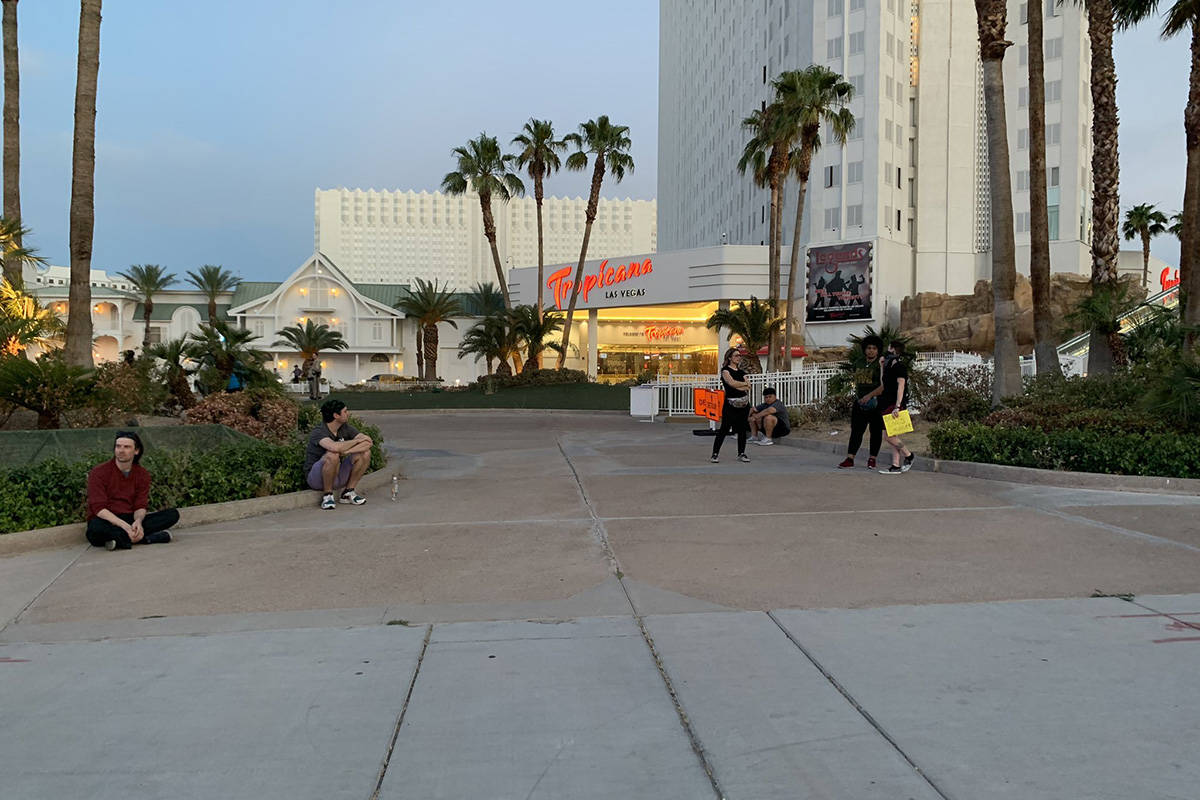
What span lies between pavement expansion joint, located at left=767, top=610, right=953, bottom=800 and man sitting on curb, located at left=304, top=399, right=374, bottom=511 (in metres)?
5.45

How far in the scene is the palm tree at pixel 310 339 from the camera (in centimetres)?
5062

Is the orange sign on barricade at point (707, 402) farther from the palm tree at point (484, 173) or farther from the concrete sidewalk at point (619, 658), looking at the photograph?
the palm tree at point (484, 173)

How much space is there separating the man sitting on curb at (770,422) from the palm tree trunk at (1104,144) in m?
5.36

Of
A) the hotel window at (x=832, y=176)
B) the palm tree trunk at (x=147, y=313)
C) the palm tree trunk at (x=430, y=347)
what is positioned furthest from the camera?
the palm tree trunk at (x=147, y=313)

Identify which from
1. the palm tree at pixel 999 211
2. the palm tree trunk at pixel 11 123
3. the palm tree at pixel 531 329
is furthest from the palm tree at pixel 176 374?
the palm tree at pixel 531 329

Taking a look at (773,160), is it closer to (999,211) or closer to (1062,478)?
(999,211)

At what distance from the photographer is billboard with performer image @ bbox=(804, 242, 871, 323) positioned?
144ft

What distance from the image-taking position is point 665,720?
11.5 feet

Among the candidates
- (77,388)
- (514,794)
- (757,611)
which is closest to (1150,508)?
(757,611)

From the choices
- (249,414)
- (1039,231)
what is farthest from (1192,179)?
(249,414)

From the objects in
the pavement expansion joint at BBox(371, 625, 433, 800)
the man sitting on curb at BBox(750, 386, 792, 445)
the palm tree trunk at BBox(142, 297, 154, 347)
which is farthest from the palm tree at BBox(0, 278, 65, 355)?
the palm tree trunk at BBox(142, 297, 154, 347)

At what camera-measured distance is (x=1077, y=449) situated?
32.4 feet

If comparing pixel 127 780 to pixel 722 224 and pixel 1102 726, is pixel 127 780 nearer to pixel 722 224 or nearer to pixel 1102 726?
pixel 1102 726

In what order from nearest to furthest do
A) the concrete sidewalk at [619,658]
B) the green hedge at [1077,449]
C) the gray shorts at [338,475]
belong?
the concrete sidewalk at [619,658], the gray shorts at [338,475], the green hedge at [1077,449]
